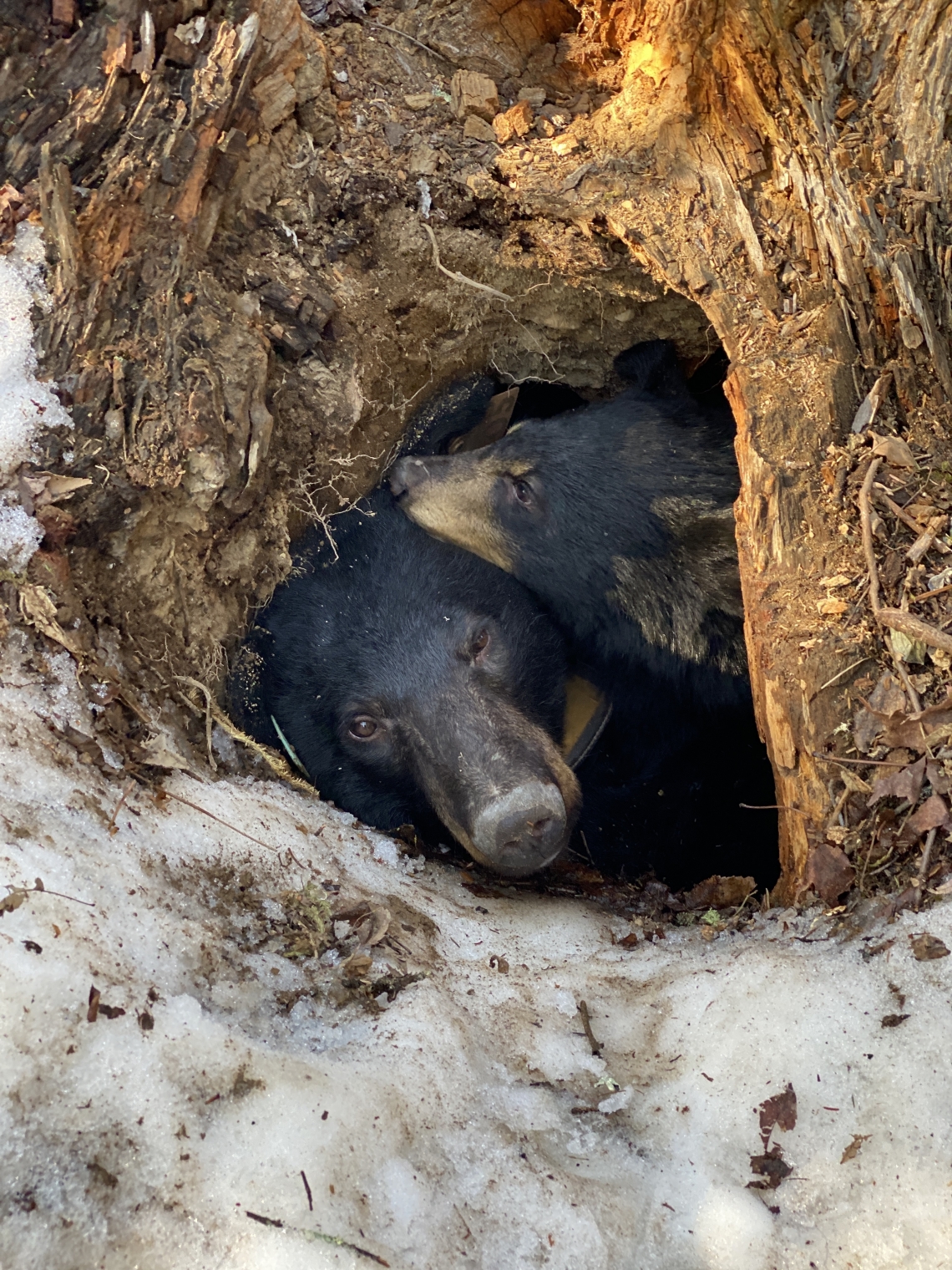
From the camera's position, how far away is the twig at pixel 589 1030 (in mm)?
2096

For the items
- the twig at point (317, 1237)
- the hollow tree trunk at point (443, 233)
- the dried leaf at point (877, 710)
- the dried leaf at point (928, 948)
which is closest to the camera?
the twig at point (317, 1237)

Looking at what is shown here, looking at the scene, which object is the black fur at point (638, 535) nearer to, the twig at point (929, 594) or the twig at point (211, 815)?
the twig at point (929, 594)

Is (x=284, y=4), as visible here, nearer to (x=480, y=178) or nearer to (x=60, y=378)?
(x=480, y=178)

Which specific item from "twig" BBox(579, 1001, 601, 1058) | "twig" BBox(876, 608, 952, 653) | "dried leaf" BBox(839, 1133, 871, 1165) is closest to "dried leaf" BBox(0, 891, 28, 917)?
"twig" BBox(579, 1001, 601, 1058)

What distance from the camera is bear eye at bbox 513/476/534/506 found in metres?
3.88

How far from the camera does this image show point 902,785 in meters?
2.23

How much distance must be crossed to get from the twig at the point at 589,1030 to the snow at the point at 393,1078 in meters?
0.01

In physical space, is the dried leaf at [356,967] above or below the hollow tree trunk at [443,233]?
below

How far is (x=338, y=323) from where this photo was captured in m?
3.35

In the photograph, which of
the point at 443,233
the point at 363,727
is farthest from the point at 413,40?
the point at 363,727

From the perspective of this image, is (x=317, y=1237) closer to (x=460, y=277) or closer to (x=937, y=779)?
(x=937, y=779)

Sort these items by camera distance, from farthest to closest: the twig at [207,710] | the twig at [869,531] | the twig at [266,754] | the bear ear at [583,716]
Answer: the bear ear at [583,716], the twig at [266,754], the twig at [207,710], the twig at [869,531]

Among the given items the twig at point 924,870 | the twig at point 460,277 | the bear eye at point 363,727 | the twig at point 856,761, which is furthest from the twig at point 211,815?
the twig at point 460,277

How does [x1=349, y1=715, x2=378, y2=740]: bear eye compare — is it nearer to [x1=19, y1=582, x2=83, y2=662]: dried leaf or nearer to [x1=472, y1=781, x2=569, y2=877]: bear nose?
[x1=472, y1=781, x2=569, y2=877]: bear nose
